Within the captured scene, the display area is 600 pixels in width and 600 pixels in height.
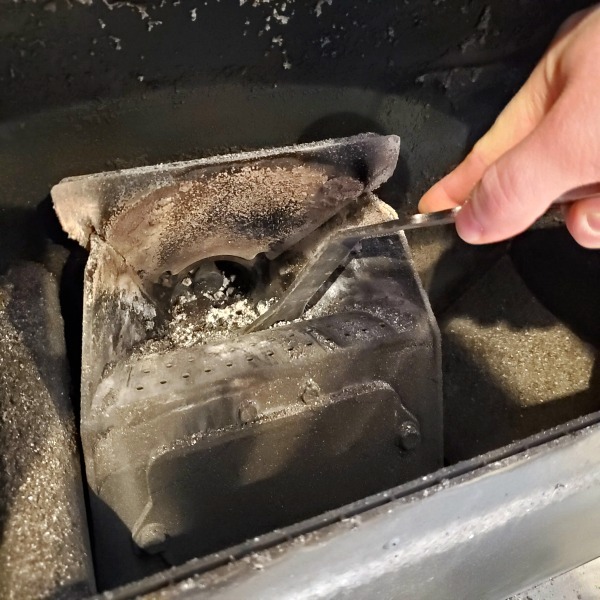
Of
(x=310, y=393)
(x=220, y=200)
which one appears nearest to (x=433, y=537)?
(x=310, y=393)

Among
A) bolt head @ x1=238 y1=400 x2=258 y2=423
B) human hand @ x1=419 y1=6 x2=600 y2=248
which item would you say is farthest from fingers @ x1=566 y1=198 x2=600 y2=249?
bolt head @ x1=238 y1=400 x2=258 y2=423

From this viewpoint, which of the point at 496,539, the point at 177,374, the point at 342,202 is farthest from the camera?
the point at 342,202

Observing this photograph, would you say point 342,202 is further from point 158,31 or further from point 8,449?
point 8,449

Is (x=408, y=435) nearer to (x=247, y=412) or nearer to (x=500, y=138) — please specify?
(x=247, y=412)

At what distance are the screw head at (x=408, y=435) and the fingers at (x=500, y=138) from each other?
25cm

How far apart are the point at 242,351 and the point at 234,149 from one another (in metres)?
0.25

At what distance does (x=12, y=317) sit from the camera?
0.67 metres

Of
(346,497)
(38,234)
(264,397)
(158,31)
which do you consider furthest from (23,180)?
(346,497)

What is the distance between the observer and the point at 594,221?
585mm

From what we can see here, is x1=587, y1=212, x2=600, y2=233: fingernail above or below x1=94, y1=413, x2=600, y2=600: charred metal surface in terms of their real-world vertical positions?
above

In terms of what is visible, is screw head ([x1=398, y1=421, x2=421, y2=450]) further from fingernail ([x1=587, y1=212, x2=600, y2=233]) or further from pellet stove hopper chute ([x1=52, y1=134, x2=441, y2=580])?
fingernail ([x1=587, y1=212, x2=600, y2=233])

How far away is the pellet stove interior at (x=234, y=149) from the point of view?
601mm

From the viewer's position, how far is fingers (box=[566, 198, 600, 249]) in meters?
0.58

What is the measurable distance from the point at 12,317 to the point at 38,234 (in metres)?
0.10
